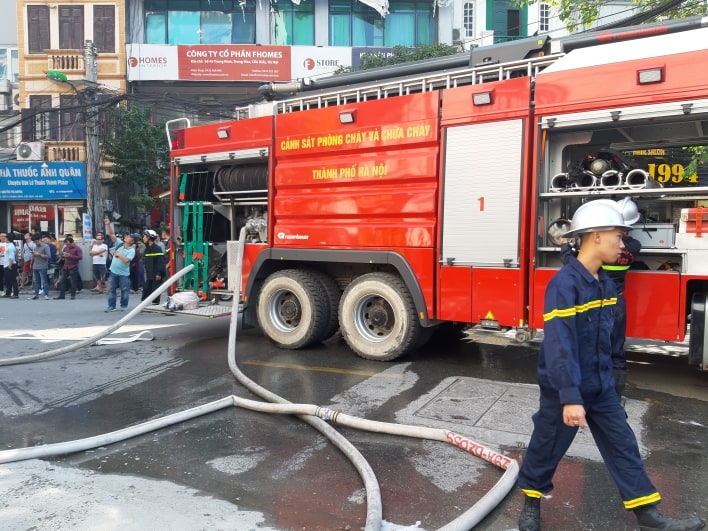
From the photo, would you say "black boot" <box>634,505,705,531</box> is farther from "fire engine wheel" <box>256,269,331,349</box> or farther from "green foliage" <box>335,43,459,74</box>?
"green foliage" <box>335,43,459,74</box>

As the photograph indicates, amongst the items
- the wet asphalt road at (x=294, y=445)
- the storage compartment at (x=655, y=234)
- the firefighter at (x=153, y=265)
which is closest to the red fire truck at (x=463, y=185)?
the storage compartment at (x=655, y=234)

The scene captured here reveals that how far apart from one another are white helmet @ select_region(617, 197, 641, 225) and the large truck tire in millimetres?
3526

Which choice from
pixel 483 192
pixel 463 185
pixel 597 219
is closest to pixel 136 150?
pixel 463 185

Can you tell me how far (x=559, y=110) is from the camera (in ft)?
18.2

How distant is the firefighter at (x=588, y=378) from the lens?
116 inches

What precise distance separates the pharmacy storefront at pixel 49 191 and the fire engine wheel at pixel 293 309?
1708 centimetres

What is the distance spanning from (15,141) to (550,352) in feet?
94.0

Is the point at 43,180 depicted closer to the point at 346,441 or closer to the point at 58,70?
the point at 58,70

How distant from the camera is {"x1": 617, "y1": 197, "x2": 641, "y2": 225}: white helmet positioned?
518cm

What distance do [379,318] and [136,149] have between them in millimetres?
17203

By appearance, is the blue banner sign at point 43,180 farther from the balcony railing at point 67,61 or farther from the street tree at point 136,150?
the balcony railing at point 67,61

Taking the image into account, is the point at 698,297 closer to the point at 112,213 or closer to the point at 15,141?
the point at 112,213

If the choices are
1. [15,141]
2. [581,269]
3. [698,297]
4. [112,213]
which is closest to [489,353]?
[698,297]

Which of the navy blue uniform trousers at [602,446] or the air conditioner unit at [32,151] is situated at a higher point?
the air conditioner unit at [32,151]
